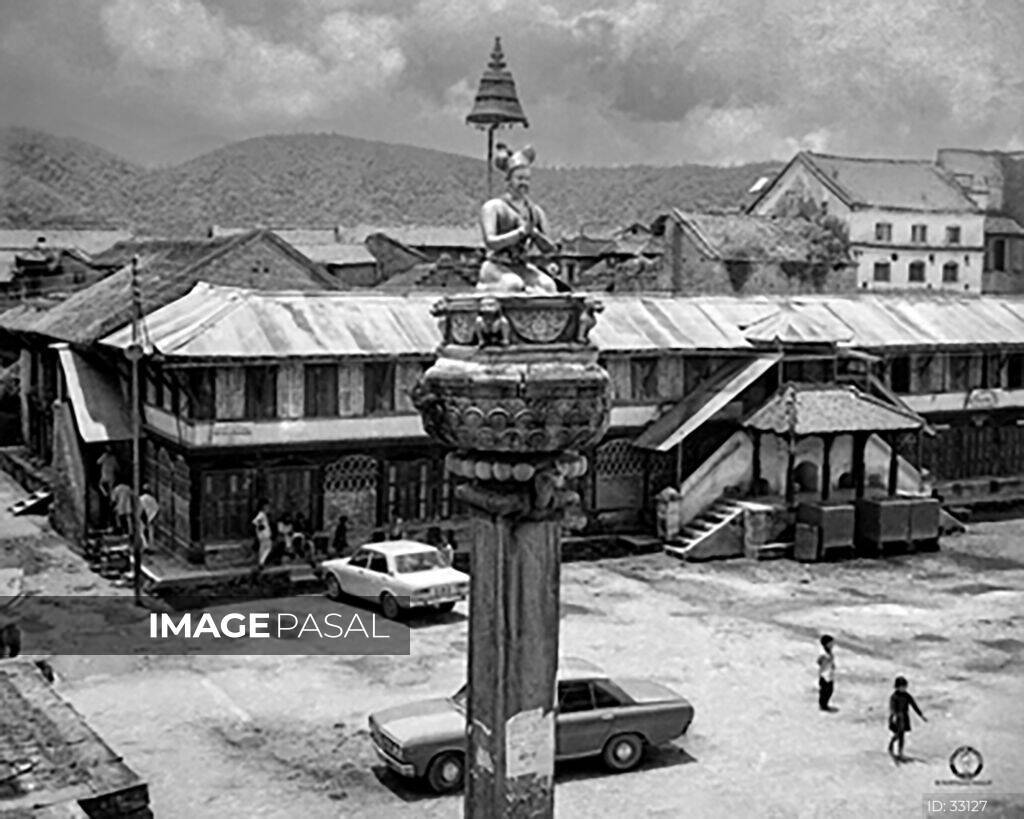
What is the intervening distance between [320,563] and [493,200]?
63.7 feet

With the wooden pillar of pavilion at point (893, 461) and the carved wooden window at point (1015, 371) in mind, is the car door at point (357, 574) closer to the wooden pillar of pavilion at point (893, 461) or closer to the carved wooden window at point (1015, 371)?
the wooden pillar of pavilion at point (893, 461)

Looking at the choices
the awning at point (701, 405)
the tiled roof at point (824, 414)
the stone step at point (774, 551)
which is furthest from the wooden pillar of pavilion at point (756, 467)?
the stone step at point (774, 551)

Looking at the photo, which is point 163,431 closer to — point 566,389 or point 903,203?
point 566,389

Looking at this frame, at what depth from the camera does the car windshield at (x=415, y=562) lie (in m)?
26.6

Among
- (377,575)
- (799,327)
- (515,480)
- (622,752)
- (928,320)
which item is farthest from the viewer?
(928,320)

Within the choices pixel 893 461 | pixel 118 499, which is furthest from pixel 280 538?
pixel 893 461

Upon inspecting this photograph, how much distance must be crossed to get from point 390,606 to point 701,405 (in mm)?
11675

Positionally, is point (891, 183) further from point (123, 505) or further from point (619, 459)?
point (123, 505)

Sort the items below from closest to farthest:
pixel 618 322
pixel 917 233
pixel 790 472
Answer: pixel 790 472, pixel 618 322, pixel 917 233

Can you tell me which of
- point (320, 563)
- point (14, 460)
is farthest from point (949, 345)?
point (14, 460)

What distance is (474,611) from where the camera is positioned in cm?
1105

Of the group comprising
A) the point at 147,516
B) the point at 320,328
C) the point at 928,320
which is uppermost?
the point at 928,320

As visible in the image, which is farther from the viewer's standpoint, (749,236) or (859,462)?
(749,236)

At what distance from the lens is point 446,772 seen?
17.4 meters
